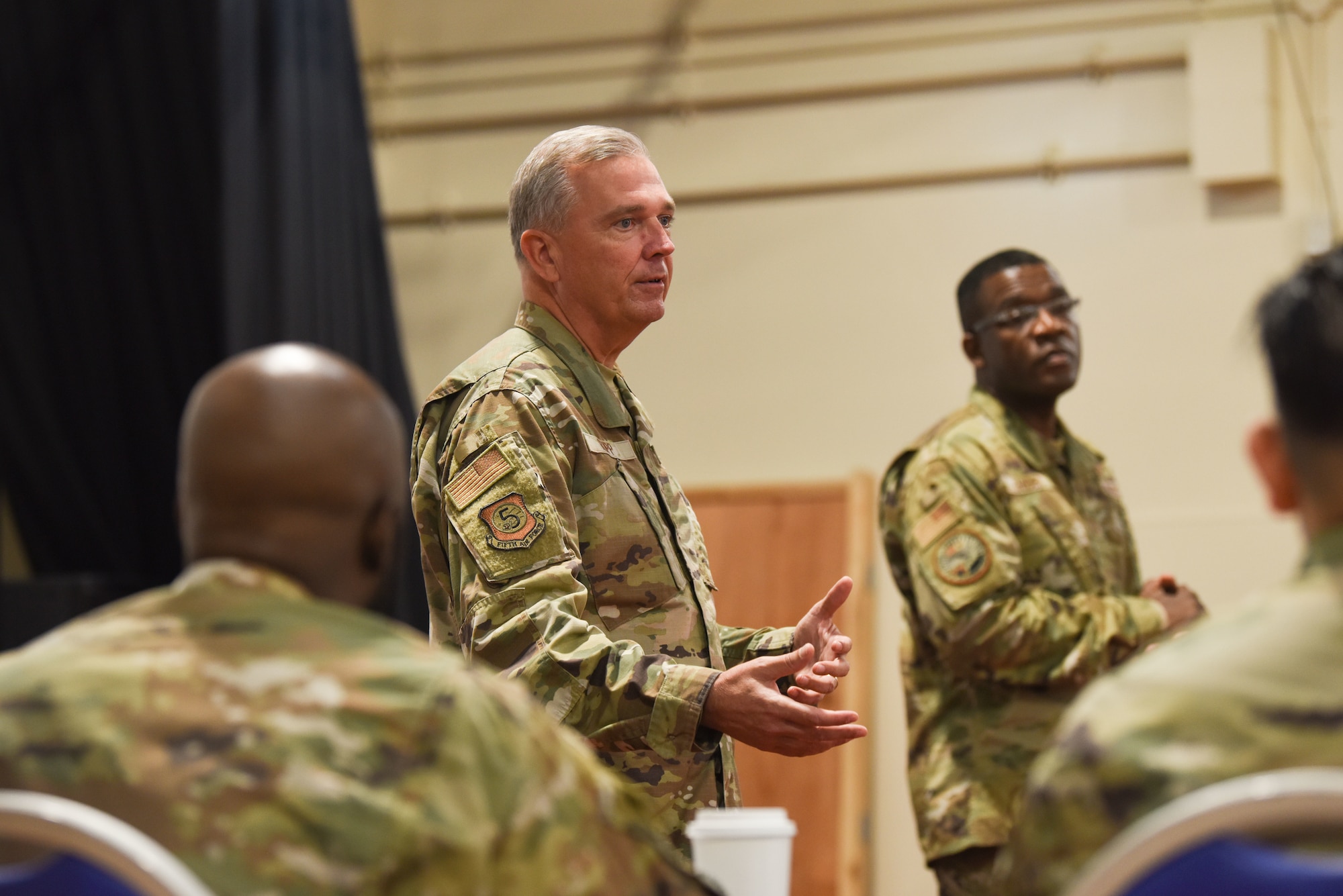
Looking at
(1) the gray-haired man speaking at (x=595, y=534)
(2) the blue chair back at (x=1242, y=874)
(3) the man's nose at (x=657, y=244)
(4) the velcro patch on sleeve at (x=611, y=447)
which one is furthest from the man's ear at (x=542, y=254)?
(2) the blue chair back at (x=1242, y=874)

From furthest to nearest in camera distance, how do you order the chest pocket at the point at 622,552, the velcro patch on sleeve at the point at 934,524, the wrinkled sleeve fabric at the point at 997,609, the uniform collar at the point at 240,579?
the velcro patch on sleeve at the point at 934,524, the wrinkled sleeve fabric at the point at 997,609, the chest pocket at the point at 622,552, the uniform collar at the point at 240,579

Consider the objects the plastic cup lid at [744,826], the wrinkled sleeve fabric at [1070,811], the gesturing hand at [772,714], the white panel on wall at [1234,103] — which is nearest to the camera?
the wrinkled sleeve fabric at [1070,811]

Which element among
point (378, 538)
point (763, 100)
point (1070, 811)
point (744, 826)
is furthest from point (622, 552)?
point (763, 100)

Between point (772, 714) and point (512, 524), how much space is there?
0.42m

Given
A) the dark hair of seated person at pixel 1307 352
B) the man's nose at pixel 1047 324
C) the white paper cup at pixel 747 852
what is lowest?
the white paper cup at pixel 747 852

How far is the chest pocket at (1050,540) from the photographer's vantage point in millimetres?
2848

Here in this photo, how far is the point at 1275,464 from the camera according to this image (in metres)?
1.13

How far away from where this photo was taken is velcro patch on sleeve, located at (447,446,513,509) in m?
1.99

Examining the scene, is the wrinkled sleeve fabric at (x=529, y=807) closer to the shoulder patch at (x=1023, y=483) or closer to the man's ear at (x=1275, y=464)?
the man's ear at (x=1275, y=464)

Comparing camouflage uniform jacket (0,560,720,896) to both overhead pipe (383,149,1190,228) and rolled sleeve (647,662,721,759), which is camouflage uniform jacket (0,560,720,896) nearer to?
rolled sleeve (647,662,721,759)

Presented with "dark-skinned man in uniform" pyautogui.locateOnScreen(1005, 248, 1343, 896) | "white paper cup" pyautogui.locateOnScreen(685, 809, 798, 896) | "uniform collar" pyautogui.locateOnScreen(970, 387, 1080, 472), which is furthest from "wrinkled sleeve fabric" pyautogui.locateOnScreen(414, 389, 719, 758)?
"uniform collar" pyautogui.locateOnScreen(970, 387, 1080, 472)

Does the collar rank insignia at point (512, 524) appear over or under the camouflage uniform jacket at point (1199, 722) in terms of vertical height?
over

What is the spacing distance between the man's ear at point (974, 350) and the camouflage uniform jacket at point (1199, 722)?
2114mm

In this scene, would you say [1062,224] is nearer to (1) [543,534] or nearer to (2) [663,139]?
(2) [663,139]
